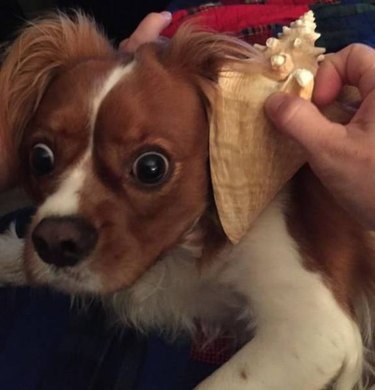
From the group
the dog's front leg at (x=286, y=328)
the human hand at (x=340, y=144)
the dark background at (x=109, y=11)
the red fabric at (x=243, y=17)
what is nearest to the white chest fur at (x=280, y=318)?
the dog's front leg at (x=286, y=328)

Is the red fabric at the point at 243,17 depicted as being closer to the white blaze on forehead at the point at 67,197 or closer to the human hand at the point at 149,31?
the human hand at the point at 149,31

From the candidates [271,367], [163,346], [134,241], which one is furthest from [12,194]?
[271,367]

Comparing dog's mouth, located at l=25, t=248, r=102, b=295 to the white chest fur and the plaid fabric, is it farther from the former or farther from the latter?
the plaid fabric

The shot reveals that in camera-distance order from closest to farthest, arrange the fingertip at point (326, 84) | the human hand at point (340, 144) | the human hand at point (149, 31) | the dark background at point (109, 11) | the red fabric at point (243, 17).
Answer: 1. the human hand at point (340, 144)
2. the fingertip at point (326, 84)
3. the human hand at point (149, 31)
4. the red fabric at point (243, 17)
5. the dark background at point (109, 11)

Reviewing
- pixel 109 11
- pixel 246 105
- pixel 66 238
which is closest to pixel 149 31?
pixel 246 105

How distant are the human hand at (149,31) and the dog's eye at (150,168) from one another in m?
0.27

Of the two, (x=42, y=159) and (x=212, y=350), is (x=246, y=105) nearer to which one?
(x=42, y=159)

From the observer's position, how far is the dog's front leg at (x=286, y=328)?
1.07m

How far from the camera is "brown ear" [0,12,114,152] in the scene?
1134 millimetres

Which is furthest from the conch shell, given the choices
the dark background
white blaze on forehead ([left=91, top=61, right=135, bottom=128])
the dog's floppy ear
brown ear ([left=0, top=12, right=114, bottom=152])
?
the dark background

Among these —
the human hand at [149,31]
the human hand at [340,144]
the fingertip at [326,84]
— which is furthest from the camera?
the human hand at [149,31]

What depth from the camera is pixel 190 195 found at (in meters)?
1.05

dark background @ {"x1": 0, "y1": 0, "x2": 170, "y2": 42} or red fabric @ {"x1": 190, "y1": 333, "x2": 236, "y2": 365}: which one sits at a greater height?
dark background @ {"x1": 0, "y1": 0, "x2": 170, "y2": 42}

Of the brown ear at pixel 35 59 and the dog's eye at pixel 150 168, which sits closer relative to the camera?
the dog's eye at pixel 150 168
